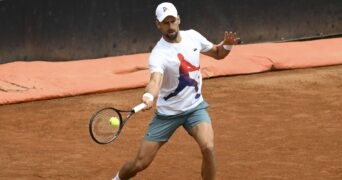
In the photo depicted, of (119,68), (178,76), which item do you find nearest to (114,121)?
(178,76)

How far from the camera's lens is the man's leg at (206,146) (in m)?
7.80

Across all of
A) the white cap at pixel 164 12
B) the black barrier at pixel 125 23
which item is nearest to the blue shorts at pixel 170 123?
the white cap at pixel 164 12

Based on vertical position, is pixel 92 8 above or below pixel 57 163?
above

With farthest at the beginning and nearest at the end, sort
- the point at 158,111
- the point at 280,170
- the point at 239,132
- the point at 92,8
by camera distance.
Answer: the point at 92,8 < the point at 239,132 < the point at 280,170 < the point at 158,111

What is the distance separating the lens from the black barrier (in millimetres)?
14016

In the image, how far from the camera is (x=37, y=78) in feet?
43.2

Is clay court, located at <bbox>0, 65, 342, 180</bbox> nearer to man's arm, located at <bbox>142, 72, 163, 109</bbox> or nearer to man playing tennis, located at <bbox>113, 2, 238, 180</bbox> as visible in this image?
man playing tennis, located at <bbox>113, 2, 238, 180</bbox>

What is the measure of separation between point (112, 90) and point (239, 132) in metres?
2.91

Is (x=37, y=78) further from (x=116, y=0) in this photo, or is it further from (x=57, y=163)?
(x=57, y=163)

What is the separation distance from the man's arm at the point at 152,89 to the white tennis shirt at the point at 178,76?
0.19 m

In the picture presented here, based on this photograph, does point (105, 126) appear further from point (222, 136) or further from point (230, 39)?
point (222, 136)

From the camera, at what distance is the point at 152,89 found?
7453 millimetres

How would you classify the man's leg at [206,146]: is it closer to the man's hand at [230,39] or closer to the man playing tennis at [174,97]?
the man playing tennis at [174,97]

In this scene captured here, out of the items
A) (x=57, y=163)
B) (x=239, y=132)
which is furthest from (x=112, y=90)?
(x=57, y=163)
